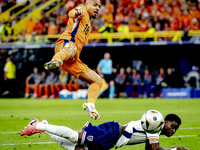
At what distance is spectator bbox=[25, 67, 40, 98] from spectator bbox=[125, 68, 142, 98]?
569cm

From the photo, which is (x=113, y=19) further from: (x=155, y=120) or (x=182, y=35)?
(x=155, y=120)

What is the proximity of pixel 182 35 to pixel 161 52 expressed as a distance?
7.41 feet

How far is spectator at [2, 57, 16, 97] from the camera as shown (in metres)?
19.7

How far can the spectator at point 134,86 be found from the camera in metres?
19.5

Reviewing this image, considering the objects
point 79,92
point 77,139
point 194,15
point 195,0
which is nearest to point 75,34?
point 77,139

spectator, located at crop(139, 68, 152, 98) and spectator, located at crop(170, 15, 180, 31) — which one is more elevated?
spectator, located at crop(170, 15, 180, 31)

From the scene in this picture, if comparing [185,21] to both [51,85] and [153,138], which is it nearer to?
[51,85]

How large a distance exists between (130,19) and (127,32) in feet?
4.36

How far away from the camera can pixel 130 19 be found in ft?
65.9

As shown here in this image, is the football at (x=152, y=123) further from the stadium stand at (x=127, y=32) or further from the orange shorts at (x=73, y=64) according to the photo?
the stadium stand at (x=127, y=32)

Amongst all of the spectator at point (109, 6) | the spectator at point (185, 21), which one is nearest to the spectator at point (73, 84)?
the spectator at point (109, 6)

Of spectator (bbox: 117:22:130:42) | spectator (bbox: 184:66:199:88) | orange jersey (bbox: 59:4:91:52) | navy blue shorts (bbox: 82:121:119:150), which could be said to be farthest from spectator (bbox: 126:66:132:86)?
navy blue shorts (bbox: 82:121:119:150)

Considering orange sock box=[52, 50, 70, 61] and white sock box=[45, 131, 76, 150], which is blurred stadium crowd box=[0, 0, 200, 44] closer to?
orange sock box=[52, 50, 70, 61]

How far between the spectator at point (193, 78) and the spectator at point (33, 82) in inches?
373
